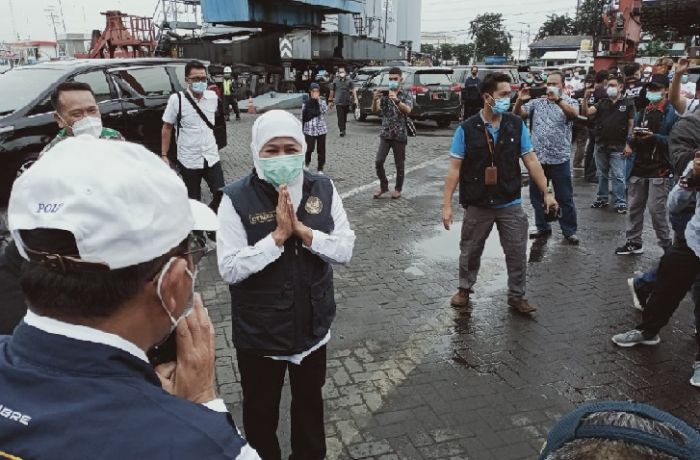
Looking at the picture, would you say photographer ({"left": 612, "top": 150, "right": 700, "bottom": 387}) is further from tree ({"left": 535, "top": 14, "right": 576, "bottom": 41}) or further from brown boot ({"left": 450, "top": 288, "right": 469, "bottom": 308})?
tree ({"left": 535, "top": 14, "right": 576, "bottom": 41})

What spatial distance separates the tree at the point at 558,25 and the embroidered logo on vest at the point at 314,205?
103772 mm

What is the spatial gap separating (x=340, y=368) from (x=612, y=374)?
195 cm

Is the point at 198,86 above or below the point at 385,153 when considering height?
above

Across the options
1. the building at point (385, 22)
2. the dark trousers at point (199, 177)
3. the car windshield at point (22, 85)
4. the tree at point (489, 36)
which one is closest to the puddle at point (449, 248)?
the dark trousers at point (199, 177)

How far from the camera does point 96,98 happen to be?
7.65 meters

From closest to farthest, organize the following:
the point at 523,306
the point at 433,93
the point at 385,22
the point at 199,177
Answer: the point at 523,306 → the point at 199,177 → the point at 433,93 → the point at 385,22

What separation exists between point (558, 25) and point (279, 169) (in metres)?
107

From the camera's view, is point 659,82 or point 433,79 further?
point 433,79

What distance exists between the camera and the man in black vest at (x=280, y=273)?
262cm

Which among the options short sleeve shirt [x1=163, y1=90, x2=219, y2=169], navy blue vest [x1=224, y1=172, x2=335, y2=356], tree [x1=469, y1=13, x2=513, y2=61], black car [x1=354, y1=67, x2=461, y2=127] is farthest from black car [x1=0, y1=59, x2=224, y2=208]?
tree [x1=469, y1=13, x2=513, y2=61]

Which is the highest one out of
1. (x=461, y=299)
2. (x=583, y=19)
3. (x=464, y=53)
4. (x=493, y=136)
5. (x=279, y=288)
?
(x=583, y=19)

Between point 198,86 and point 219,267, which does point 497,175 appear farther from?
point 198,86

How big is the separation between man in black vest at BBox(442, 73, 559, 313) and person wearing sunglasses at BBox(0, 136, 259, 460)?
4.01 metres

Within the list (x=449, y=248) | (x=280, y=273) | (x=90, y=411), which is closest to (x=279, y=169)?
(x=280, y=273)
